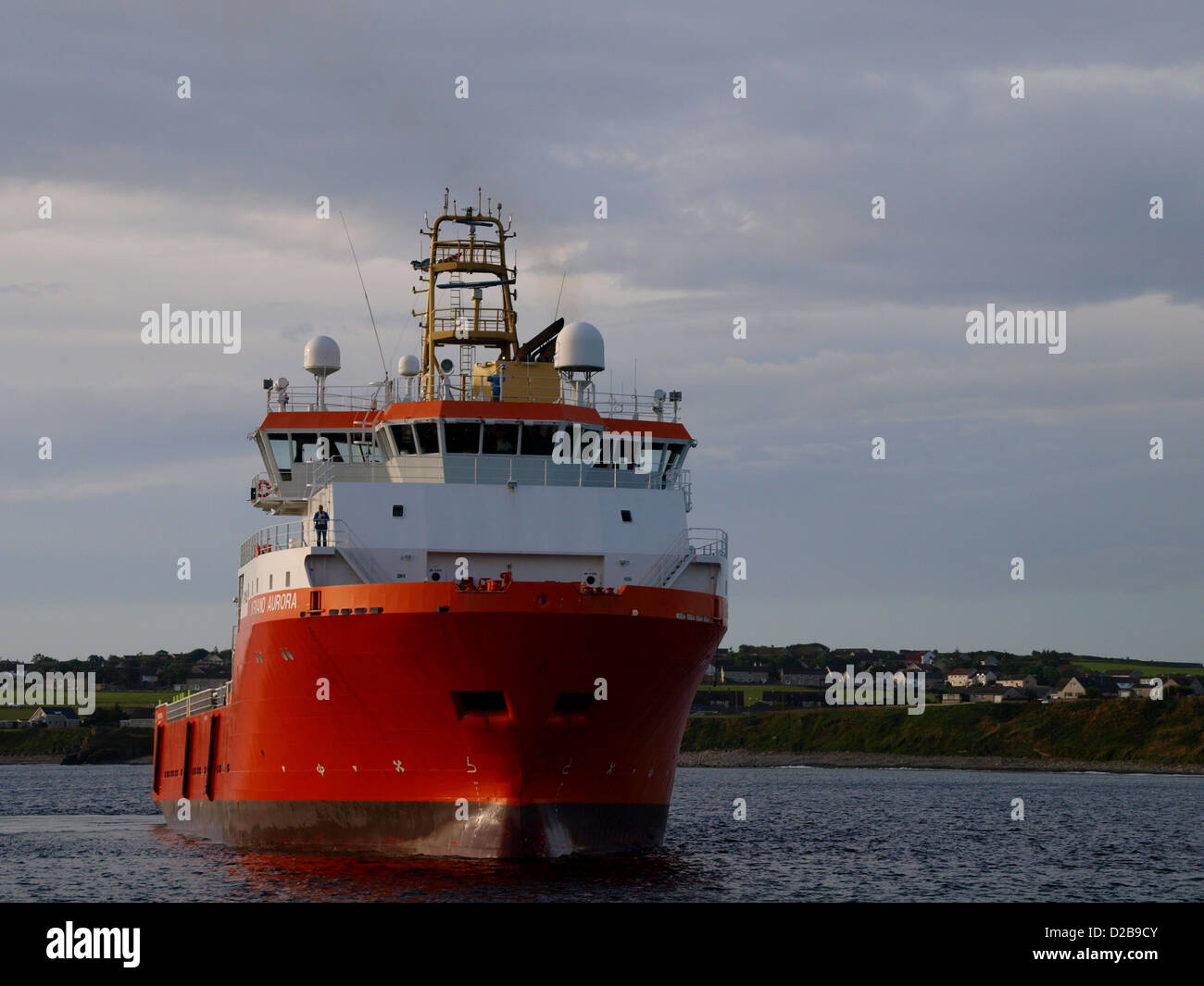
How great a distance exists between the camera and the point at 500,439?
131 feet

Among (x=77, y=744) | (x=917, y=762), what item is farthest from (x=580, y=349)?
(x=77, y=744)

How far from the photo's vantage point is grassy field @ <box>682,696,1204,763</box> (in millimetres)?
126250

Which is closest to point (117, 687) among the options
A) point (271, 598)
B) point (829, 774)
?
point (829, 774)

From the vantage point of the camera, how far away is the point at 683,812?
6281 cm

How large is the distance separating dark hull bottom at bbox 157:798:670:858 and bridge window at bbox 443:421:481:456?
374 inches

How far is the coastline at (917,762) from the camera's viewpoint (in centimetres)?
12250

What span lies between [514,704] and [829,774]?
296 feet

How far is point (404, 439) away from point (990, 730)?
104 m
